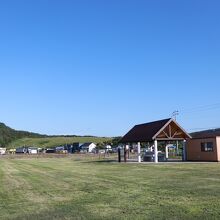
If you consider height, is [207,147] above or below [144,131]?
below

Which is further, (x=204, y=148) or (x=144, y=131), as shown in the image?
(x=144, y=131)

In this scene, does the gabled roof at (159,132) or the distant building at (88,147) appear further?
the distant building at (88,147)

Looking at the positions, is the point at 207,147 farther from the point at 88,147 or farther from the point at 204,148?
the point at 88,147

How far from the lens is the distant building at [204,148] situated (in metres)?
47.2

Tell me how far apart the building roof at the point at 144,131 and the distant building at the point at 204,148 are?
423cm

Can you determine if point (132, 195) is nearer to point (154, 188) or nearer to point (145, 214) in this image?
point (154, 188)

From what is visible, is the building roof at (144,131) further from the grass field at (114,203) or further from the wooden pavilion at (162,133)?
the grass field at (114,203)

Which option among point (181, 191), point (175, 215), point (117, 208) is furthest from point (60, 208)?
point (181, 191)

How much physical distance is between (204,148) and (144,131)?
768 centimetres

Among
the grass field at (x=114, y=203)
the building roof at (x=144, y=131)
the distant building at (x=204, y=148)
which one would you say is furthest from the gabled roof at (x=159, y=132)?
the grass field at (x=114, y=203)

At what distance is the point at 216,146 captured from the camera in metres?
47.2

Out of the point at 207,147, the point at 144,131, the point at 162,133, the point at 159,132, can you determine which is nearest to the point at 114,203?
the point at 159,132

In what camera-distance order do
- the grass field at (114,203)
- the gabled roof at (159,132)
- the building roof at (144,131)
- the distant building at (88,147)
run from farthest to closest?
the distant building at (88,147)
the building roof at (144,131)
the gabled roof at (159,132)
the grass field at (114,203)

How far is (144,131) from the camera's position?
178 feet
